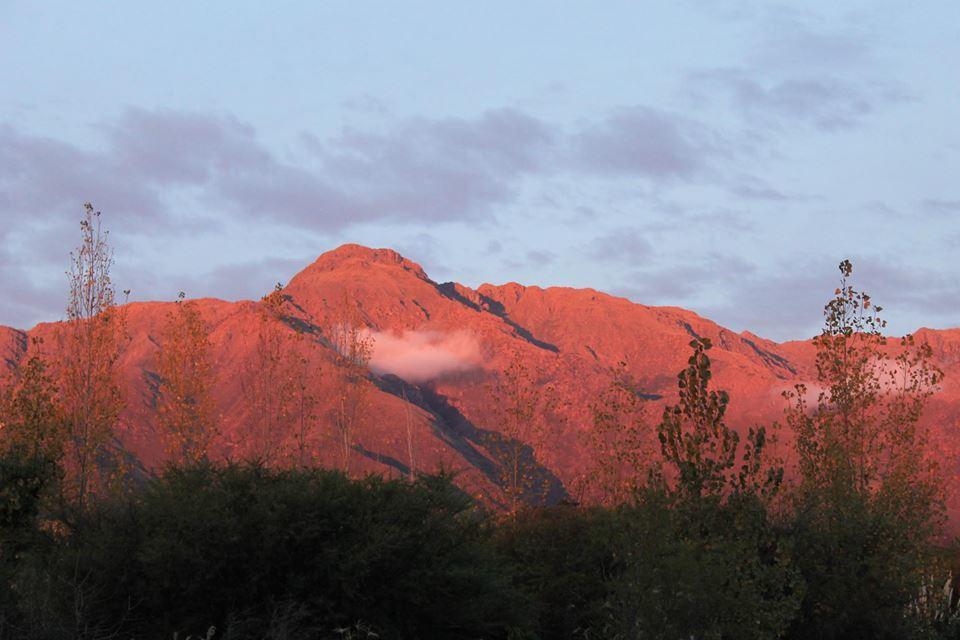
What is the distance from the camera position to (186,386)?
52688mm

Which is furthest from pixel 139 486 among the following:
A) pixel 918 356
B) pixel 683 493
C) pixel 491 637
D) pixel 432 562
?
pixel 918 356

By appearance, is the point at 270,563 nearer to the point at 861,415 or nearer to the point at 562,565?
the point at 562,565

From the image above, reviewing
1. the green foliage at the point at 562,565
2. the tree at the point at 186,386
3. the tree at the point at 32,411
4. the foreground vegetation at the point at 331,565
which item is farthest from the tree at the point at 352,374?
the foreground vegetation at the point at 331,565

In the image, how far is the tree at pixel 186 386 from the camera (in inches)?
2064

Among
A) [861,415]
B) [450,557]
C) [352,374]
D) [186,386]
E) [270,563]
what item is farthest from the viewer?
[352,374]

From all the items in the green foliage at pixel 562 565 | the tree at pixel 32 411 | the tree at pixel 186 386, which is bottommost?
the green foliage at pixel 562 565

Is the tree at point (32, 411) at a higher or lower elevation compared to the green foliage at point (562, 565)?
higher

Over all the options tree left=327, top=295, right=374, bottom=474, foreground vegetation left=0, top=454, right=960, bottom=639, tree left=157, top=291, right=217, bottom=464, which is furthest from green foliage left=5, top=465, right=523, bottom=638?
tree left=327, top=295, right=374, bottom=474

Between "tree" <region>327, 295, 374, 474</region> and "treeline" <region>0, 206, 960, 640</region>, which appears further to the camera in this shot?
"tree" <region>327, 295, 374, 474</region>

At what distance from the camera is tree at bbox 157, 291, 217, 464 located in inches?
2064

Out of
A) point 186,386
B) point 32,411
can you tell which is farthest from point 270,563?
point 186,386

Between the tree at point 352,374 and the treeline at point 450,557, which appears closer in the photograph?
the treeline at point 450,557

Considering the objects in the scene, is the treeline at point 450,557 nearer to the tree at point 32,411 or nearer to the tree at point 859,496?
the tree at point 859,496

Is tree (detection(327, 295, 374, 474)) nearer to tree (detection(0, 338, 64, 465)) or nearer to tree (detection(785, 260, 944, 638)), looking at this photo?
tree (detection(0, 338, 64, 465))
